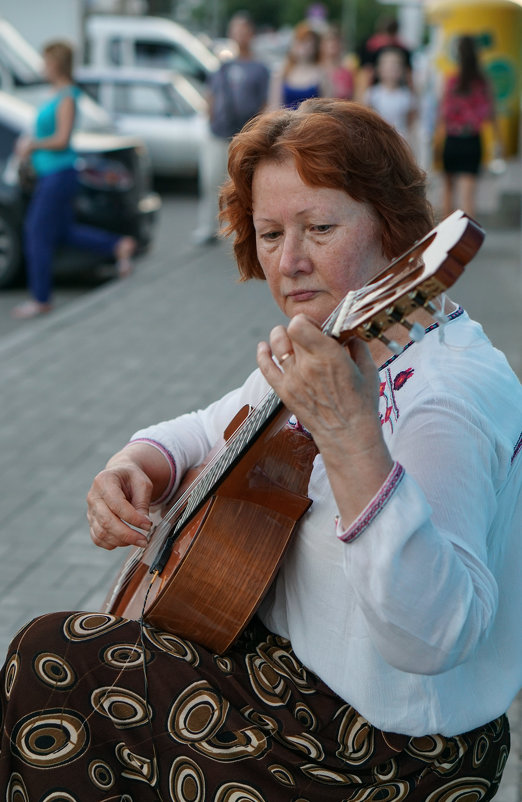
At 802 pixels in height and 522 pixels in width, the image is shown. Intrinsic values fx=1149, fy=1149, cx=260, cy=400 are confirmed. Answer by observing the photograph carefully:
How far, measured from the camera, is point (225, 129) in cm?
1088

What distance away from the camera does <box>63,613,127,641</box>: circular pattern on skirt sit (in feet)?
6.24

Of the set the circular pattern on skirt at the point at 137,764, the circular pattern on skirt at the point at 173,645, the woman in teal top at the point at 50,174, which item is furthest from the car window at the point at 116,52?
the circular pattern on skirt at the point at 137,764

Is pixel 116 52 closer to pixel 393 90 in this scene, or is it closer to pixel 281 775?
pixel 393 90

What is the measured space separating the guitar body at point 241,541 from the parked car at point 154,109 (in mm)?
14803

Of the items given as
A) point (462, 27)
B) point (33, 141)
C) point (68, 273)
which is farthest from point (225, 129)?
point (462, 27)

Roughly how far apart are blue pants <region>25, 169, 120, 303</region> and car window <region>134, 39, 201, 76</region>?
10719mm

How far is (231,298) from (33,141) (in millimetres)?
1947

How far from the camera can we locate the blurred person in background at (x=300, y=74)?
Answer: 10922 mm

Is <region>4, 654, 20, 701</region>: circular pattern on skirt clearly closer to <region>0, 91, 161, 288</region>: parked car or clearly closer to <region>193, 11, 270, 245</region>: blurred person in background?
<region>0, 91, 161, 288</region>: parked car

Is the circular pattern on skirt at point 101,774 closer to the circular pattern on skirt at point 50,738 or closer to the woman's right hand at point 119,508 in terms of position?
the circular pattern on skirt at point 50,738

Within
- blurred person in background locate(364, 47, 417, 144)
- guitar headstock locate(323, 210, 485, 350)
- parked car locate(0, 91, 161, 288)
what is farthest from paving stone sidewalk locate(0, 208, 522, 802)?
blurred person in background locate(364, 47, 417, 144)

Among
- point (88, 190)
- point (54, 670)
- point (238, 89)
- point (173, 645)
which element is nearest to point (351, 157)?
point (173, 645)

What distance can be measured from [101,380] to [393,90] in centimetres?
632

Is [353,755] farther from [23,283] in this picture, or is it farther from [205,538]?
[23,283]
